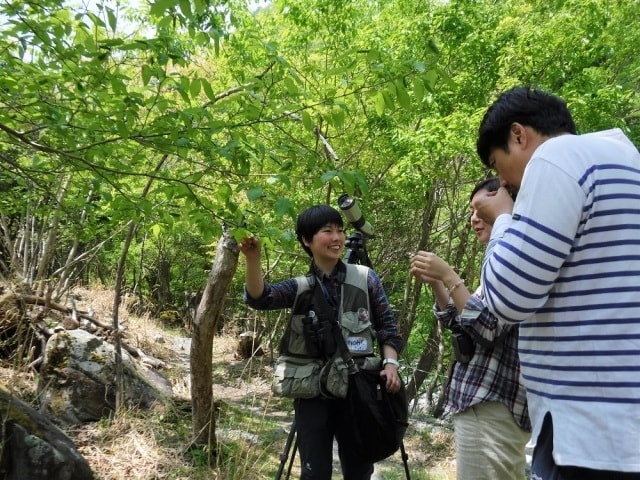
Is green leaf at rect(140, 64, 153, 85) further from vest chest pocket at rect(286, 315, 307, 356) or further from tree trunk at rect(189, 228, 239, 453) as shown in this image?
tree trunk at rect(189, 228, 239, 453)

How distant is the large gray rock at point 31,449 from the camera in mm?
2910

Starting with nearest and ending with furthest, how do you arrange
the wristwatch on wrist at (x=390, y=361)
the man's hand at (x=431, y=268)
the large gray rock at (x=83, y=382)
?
the man's hand at (x=431, y=268) → the wristwatch on wrist at (x=390, y=361) → the large gray rock at (x=83, y=382)

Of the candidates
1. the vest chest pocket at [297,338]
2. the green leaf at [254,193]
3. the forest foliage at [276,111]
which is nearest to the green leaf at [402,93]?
the forest foliage at [276,111]

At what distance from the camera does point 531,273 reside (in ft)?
3.09

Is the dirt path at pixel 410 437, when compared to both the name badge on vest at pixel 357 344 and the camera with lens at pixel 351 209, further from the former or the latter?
the camera with lens at pixel 351 209

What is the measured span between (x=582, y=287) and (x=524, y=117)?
0.46 metres

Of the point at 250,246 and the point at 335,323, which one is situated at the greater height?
the point at 250,246

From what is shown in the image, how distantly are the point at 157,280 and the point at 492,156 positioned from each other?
13892 millimetres

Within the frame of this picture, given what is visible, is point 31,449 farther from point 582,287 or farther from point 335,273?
point 582,287

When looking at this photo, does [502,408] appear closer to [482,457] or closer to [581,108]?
[482,457]

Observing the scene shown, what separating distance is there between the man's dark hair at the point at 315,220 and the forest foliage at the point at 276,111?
0.13m

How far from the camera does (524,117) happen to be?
1.17 meters

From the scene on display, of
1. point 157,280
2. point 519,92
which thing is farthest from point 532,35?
point 157,280

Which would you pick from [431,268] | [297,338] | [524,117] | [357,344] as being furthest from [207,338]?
[524,117]
